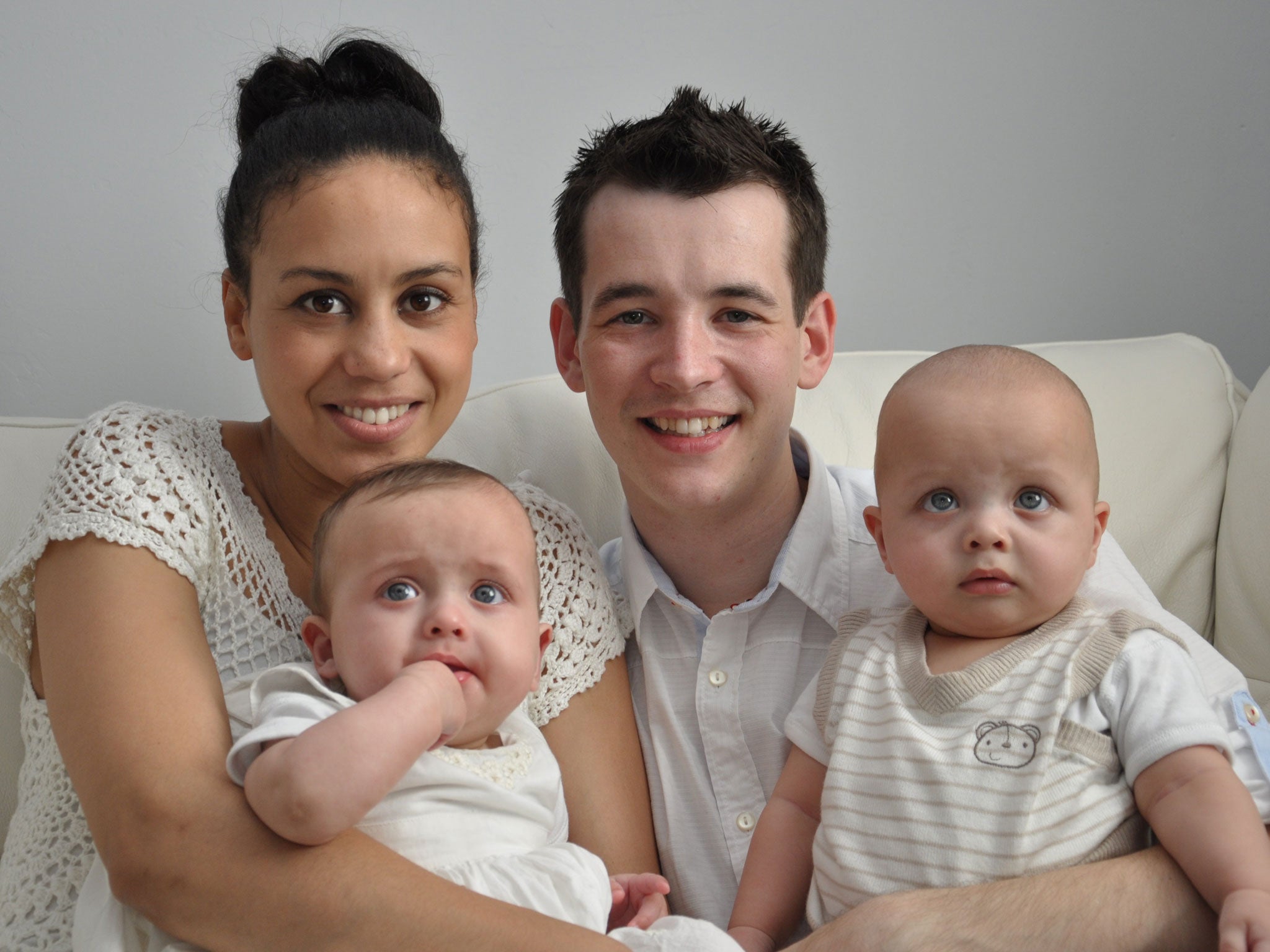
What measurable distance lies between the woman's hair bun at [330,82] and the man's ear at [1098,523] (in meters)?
1.09

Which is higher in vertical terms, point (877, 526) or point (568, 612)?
point (877, 526)

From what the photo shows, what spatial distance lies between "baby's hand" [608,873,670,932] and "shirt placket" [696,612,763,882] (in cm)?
16

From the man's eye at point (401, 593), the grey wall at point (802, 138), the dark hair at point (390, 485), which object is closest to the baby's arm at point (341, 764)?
the man's eye at point (401, 593)

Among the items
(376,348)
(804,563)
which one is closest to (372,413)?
(376,348)

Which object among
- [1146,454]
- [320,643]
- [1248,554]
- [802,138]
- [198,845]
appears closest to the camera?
[198,845]

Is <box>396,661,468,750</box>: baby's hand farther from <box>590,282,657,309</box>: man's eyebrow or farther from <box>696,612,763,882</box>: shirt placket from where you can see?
<box>590,282,657,309</box>: man's eyebrow

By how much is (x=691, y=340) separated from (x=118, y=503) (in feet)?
2.42

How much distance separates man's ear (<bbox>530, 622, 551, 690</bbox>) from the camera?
1.47 m

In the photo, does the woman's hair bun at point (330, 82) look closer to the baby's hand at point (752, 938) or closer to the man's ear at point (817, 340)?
the man's ear at point (817, 340)

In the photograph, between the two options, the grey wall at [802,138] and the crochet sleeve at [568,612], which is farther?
the grey wall at [802,138]

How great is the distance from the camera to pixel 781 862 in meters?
1.45

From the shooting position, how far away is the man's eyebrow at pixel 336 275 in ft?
4.88

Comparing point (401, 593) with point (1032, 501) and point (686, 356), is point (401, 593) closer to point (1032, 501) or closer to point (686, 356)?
point (686, 356)

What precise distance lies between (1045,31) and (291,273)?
1.80m
